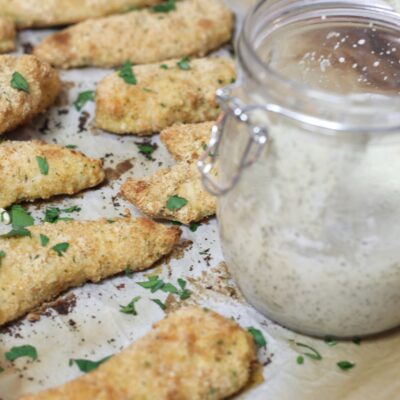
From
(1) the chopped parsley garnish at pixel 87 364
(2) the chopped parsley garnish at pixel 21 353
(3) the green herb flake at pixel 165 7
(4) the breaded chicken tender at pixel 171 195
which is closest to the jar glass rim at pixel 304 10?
(4) the breaded chicken tender at pixel 171 195

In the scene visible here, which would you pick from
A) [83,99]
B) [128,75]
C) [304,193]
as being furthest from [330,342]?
[83,99]

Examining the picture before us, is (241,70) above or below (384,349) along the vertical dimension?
above

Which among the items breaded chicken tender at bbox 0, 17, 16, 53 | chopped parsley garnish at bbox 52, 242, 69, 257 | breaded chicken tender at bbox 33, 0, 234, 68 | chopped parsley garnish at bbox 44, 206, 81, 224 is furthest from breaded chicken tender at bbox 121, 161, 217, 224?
breaded chicken tender at bbox 0, 17, 16, 53

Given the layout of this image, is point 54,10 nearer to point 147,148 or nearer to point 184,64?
point 184,64

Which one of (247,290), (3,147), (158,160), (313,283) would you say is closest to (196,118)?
(158,160)

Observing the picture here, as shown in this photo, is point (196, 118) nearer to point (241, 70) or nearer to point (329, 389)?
point (241, 70)
